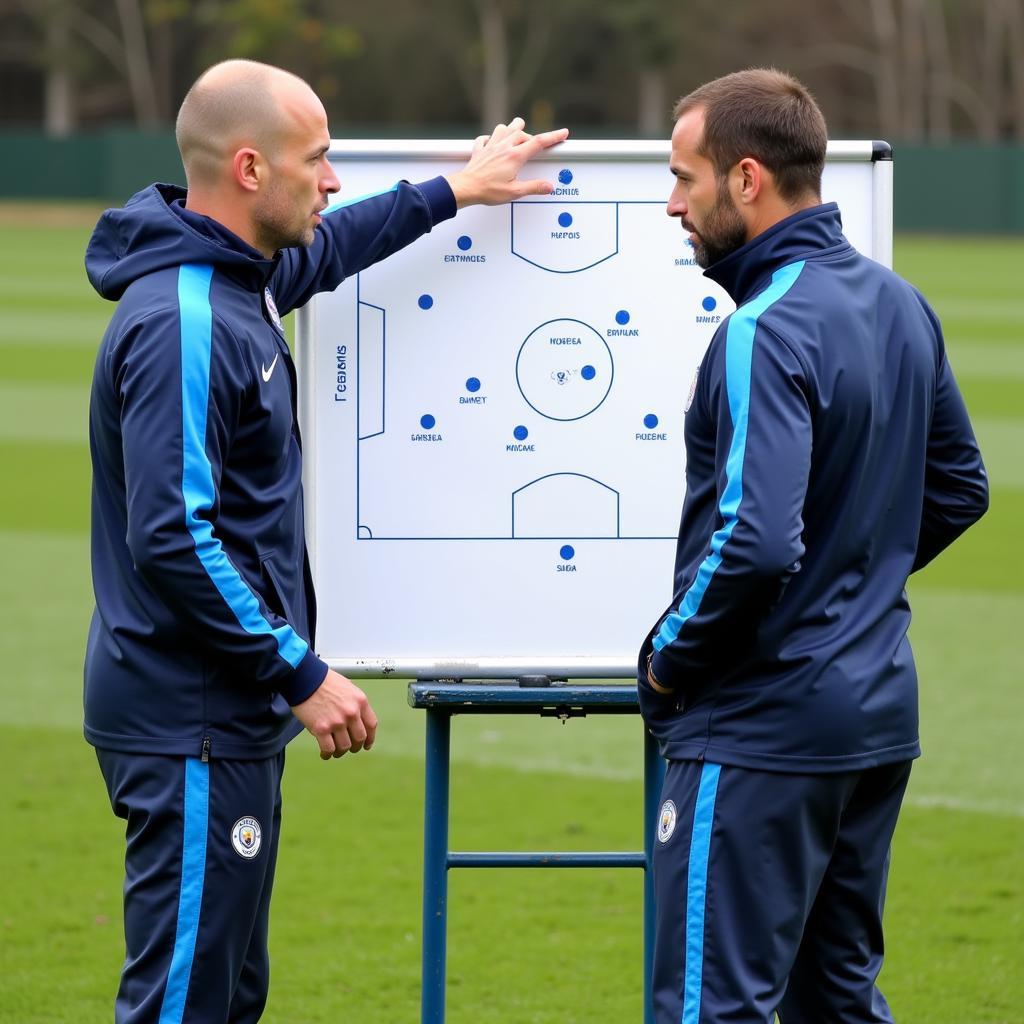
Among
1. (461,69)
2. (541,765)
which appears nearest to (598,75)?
(461,69)

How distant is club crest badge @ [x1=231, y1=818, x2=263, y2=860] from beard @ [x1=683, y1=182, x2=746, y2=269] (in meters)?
1.41

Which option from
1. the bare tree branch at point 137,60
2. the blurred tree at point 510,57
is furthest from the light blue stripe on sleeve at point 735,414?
the bare tree branch at point 137,60

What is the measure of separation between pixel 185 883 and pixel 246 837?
150 mm

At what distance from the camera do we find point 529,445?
4.33 m

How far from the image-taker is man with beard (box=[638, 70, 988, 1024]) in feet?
10.6

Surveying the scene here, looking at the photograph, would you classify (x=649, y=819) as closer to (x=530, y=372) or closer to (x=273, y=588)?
(x=530, y=372)

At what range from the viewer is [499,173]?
418cm

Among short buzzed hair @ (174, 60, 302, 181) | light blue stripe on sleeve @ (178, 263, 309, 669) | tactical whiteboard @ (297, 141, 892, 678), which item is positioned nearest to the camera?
light blue stripe on sleeve @ (178, 263, 309, 669)

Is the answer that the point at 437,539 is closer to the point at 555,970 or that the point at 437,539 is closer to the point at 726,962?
the point at 726,962

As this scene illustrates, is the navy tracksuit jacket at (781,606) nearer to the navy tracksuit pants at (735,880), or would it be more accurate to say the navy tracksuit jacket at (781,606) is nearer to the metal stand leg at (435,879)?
the navy tracksuit pants at (735,880)

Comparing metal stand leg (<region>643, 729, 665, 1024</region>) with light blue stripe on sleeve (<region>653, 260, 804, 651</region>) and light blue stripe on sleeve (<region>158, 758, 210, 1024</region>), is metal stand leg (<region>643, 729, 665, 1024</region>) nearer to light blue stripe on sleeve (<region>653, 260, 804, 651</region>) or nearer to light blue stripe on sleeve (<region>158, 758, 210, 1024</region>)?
light blue stripe on sleeve (<region>653, 260, 804, 651</region>)

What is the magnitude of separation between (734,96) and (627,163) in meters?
0.90

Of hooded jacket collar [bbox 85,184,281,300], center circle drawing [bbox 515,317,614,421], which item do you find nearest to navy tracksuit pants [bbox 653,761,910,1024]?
center circle drawing [bbox 515,317,614,421]

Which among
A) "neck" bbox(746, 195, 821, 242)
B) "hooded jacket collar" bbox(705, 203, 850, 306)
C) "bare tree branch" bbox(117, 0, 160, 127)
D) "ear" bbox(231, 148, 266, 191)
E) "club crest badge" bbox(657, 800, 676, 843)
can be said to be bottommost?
"club crest badge" bbox(657, 800, 676, 843)
